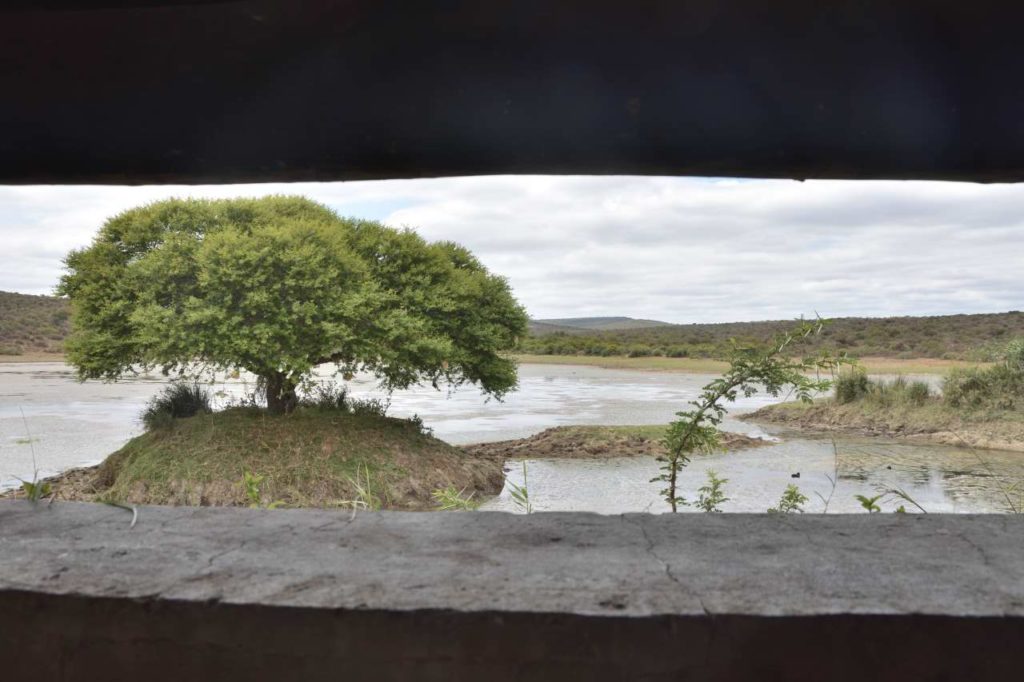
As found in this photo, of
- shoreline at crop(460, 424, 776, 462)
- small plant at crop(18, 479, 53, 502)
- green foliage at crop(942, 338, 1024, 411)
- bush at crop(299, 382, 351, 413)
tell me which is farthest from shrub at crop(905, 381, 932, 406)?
small plant at crop(18, 479, 53, 502)

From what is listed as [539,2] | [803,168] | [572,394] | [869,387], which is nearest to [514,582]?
[539,2]

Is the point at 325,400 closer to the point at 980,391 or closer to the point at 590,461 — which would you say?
the point at 590,461

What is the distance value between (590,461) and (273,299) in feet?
29.1

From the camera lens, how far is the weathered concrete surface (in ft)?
4.14

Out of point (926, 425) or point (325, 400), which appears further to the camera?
point (325, 400)

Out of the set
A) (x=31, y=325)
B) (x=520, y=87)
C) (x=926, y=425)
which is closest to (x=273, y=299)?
(x=31, y=325)

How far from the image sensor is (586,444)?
21.3 metres

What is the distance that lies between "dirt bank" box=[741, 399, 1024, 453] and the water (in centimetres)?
40

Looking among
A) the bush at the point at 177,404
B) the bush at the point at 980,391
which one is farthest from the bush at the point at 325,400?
the bush at the point at 980,391

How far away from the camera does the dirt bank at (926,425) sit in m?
15.6

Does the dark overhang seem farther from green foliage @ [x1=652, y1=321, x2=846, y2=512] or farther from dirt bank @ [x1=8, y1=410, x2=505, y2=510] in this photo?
dirt bank @ [x1=8, y1=410, x2=505, y2=510]

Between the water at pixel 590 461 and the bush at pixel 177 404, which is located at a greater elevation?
the bush at pixel 177 404

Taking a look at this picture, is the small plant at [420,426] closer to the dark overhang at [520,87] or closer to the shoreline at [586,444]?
the shoreline at [586,444]

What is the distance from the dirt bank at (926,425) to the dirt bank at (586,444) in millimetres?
2216
